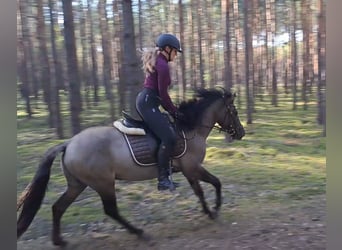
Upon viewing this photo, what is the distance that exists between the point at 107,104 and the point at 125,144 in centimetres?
29

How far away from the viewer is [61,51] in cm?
293

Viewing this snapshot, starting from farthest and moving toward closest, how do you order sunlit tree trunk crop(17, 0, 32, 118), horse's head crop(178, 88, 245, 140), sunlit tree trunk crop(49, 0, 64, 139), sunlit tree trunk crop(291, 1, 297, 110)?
horse's head crop(178, 88, 245, 140) → sunlit tree trunk crop(291, 1, 297, 110) → sunlit tree trunk crop(49, 0, 64, 139) → sunlit tree trunk crop(17, 0, 32, 118)

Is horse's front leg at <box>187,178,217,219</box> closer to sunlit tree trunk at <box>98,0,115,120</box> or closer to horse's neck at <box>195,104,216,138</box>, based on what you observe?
horse's neck at <box>195,104,216,138</box>

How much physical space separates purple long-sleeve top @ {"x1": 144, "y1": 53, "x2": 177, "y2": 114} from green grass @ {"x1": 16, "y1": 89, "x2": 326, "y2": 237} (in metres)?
0.32

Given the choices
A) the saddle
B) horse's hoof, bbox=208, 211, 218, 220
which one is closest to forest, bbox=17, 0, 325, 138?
the saddle

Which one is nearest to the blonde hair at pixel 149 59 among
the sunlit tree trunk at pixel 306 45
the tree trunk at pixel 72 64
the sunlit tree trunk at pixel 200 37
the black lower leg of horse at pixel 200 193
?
the sunlit tree trunk at pixel 200 37

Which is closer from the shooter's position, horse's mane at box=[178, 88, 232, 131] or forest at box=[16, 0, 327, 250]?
forest at box=[16, 0, 327, 250]

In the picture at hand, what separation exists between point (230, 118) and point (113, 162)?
0.80 metres

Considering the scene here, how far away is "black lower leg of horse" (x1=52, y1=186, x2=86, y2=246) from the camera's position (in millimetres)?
2928

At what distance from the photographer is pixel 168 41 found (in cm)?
294

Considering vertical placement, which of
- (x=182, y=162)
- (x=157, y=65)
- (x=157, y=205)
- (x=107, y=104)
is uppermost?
(x=157, y=65)
